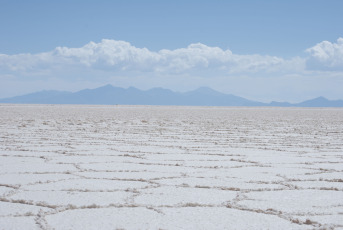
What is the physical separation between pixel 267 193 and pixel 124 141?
3.10 metres

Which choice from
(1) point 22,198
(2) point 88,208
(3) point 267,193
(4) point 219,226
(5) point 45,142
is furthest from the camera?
(5) point 45,142

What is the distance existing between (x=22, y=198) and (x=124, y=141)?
3128 millimetres

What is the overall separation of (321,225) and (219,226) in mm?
393

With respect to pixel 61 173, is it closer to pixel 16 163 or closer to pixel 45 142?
pixel 16 163

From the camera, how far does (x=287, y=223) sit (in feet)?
6.26

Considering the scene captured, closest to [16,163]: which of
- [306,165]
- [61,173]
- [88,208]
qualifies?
[61,173]

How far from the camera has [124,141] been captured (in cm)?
542

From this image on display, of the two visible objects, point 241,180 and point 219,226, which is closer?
point 219,226

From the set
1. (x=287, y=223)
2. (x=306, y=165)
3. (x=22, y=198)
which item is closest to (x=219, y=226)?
(x=287, y=223)

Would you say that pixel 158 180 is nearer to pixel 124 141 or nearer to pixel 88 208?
pixel 88 208

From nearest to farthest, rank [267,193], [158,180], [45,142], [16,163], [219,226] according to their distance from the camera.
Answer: [219,226]
[267,193]
[158,180]
[16,163]
[45,142]

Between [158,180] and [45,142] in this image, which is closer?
[158,180]

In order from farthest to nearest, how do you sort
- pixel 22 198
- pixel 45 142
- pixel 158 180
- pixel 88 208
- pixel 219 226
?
pixel 45 142, pixel 158 180, pixel 22 198, pixel 88 208, pixel 219 226

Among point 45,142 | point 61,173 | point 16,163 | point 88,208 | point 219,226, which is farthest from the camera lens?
point 45,142
